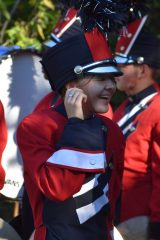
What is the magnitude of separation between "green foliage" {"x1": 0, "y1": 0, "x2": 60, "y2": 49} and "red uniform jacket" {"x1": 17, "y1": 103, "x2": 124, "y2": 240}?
13.7 ft

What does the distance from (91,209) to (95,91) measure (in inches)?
17.8

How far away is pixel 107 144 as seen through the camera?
2.65 metres

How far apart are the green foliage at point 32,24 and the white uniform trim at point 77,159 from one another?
435cm

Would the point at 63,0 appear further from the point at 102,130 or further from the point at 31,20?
the point at 31,20

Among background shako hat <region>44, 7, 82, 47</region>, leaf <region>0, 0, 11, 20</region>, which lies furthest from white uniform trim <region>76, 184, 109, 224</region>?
leaf <region>0, 0, 11, 20</region>

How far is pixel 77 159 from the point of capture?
7.86 feet

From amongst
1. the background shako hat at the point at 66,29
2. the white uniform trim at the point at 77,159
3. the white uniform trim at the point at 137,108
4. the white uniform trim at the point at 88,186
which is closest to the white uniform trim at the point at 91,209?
the white uniform trim at the point at 88,186

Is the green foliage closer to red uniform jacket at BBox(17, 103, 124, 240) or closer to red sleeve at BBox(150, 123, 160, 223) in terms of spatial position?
red sleeve at BBox(150, 123, 160, 223)

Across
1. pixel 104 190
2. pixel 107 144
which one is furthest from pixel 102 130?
pixel 104 190

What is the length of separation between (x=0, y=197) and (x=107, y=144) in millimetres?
2209

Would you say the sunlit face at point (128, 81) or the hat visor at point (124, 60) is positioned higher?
the hat visor at point (124, 60)

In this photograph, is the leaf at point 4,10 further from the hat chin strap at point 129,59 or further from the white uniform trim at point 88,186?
the white uniform trim at point 88,186

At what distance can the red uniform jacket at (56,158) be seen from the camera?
2383 mm

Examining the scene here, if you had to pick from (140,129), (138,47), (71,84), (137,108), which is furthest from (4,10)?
(71,84)
